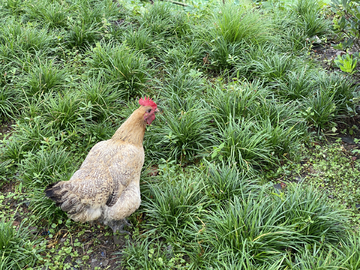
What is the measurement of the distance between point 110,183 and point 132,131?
2.18 feet

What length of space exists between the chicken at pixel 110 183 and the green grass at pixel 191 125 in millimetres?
342

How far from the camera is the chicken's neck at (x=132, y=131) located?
3.72 meters

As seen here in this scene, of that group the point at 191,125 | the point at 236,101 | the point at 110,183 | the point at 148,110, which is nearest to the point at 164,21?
the point at 236,101

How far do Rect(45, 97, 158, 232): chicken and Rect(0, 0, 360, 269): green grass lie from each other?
342 millimetres

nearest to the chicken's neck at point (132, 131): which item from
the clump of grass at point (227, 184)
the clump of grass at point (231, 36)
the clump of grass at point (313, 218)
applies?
the clump of grass at point (227, 184)

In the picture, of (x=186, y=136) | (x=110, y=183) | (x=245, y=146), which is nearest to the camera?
(x=110, y=183)

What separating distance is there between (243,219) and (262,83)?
2.35 metres

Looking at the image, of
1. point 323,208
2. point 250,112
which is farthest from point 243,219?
point 250,112

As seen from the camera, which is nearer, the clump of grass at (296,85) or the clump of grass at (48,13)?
the clump of grass at (296,85)

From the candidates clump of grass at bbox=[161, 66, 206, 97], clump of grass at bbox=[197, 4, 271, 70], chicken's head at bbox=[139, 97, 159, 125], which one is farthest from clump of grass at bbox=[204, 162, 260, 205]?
clump of grass at bbox=[197, 4, 271, 70]

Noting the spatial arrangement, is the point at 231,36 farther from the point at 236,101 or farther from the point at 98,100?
the point at 98,100

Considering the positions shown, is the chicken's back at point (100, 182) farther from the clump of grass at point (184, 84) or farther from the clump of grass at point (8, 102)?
the clump of grass at point (8, 102)

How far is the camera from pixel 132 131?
3734 millimetres

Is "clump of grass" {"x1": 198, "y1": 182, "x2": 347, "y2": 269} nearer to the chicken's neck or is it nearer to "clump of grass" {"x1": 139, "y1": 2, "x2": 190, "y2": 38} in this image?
the chicken's neck
